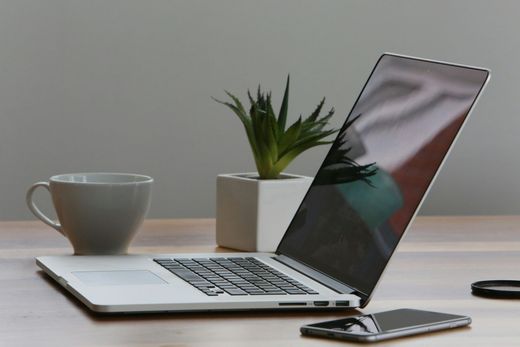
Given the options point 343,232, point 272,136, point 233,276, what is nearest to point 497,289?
point 343,232

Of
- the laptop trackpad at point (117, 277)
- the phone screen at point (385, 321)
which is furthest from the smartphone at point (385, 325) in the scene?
the laptop trackpad at point (117, 277)

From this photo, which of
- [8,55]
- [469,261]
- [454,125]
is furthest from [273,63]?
[454,125]

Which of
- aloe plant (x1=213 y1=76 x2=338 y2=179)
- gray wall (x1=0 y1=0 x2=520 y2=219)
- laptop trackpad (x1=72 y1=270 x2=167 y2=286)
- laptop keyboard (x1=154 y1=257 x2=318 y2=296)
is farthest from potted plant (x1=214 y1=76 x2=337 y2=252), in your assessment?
gray wall (x1=0 y1=0 x2=520 y2=219)

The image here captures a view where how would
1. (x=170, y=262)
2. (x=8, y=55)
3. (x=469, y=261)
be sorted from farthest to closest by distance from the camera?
1. (x=8, y=55)
2. (x=469, y=261)
3. (x=170, y=262)

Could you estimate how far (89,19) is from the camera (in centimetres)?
267

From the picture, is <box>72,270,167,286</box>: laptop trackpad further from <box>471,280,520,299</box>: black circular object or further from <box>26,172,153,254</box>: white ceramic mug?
<box>471,280,520,299</box>: black circular object

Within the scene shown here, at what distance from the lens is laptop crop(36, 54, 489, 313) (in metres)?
0.99

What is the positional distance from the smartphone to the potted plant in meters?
0.40

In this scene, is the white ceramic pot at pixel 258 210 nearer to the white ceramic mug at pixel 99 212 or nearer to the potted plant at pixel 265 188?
the potted plant at pixel 265 188

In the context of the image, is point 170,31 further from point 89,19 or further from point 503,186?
point 503,186

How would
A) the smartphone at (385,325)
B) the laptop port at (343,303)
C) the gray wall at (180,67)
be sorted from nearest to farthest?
1. the smartphone at (385,325)
2. the laptop port at (343,303)
3. the gray wall at (180,67)

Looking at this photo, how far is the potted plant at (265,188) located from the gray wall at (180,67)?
1356 mm

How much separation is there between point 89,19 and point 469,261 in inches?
65.4

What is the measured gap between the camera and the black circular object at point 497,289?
41.9 inches
